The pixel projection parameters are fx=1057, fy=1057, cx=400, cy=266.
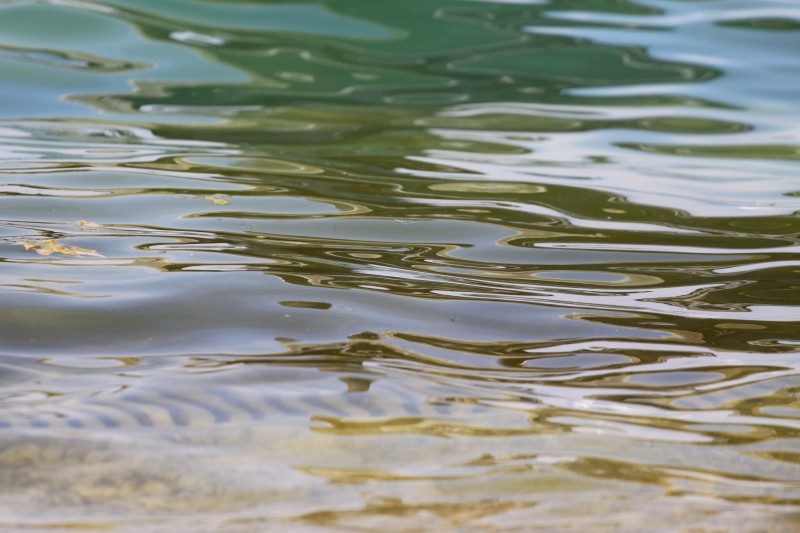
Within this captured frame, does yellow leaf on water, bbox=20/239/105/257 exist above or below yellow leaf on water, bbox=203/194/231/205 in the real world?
below

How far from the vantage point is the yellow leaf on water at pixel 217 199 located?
2798 mm

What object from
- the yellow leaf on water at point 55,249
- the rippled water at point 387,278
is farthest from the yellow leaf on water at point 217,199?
the yellow leaf on water at point 55,249

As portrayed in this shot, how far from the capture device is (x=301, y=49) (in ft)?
15.8

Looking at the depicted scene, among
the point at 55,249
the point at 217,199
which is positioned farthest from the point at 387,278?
the point at 217,199

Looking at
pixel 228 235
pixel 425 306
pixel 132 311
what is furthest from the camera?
pixel 228 235

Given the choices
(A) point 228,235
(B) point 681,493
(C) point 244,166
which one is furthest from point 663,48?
(B) point 681,493

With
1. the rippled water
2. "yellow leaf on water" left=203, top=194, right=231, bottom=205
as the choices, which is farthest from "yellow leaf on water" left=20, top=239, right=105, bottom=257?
"yellow leaf on water" left=203, top=194, right=231, bottom=205

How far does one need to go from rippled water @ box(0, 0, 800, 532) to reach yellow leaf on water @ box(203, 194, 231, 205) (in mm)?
12

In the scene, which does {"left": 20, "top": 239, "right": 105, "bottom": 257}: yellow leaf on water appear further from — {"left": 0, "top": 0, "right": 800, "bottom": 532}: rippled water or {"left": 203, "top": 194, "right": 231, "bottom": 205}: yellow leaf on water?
{"left": 203, "top": 194, "right": 231, "bottom": 205}: yellow leaf on water

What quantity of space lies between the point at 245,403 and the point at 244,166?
6.29 ft

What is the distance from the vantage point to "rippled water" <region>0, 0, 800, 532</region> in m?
1.27

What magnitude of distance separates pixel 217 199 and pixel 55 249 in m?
0.66

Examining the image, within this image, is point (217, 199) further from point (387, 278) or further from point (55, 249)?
point (387, 278)

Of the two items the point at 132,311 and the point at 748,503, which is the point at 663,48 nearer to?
the point at 132,311
